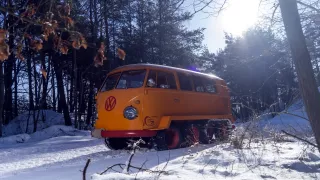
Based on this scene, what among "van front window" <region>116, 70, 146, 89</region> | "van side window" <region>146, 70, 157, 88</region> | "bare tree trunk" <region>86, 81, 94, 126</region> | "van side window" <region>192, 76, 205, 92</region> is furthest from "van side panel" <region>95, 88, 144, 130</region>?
"bare tree trunk" <region>86, 81, 94, 126</region>

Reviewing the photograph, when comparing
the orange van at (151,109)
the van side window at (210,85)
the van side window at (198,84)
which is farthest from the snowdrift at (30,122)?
the orange van at (151,109)

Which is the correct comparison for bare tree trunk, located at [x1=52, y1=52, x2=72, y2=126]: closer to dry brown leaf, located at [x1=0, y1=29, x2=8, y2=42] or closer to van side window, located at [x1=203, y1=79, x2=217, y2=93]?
van side window, located at [x1=203, y1=79, x2=217, y2=93]

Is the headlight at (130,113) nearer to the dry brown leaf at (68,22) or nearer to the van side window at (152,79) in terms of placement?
the van side window at (152,79)

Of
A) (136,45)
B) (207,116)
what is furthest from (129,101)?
(136,45)

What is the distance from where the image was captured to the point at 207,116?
1134 centimetres

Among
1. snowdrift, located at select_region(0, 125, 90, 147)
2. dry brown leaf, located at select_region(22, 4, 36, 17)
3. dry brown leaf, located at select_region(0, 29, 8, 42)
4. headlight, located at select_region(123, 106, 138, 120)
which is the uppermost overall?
dry brown leaf, located at select_region(22, 4, 36, 17)

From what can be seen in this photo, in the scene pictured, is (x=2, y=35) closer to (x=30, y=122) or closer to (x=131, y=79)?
(x=131, y=79)

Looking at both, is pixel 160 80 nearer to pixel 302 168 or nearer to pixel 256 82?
pixel 302 168

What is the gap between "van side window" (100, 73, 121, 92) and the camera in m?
10.0

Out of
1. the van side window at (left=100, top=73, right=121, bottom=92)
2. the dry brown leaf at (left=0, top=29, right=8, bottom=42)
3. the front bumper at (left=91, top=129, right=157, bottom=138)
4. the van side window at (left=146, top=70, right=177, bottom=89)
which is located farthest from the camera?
the van side window at (left=100, top=73, right=121, bottom=92)

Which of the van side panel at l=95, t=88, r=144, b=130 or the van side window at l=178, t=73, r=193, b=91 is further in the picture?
the van side window at l=178, t=73, r=193, b=91

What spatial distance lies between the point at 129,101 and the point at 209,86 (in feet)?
12.8

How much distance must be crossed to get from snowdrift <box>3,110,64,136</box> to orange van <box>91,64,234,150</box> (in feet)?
50.6

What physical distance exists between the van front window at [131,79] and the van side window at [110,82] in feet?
0.70
